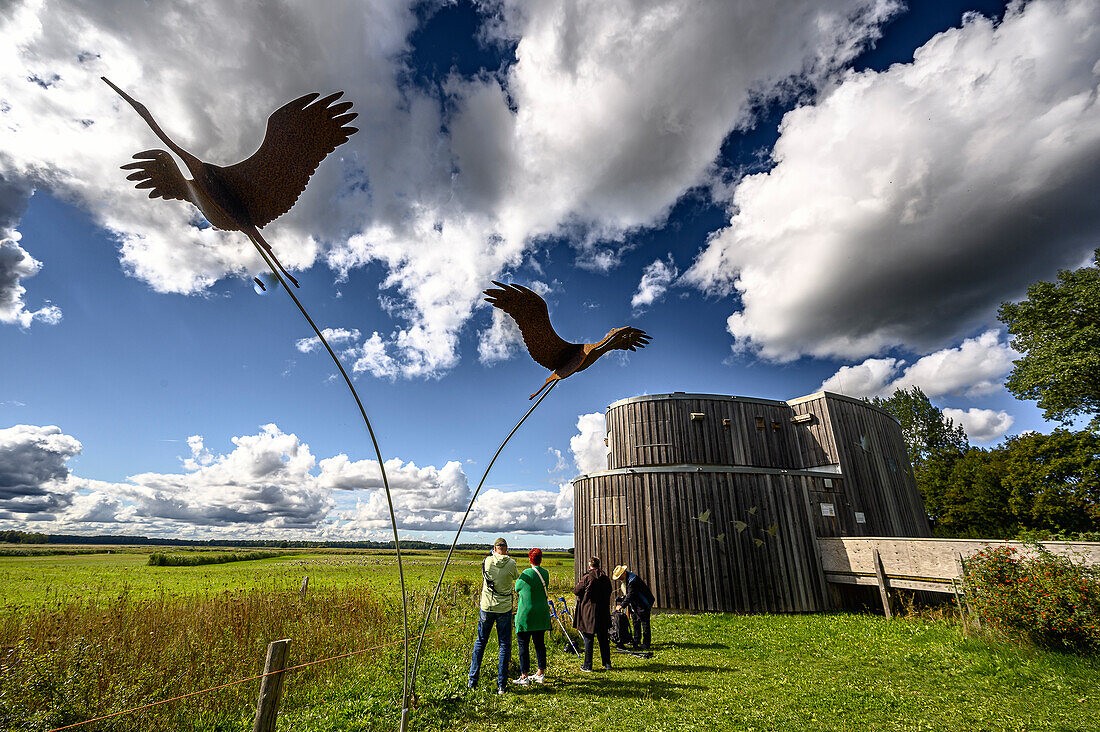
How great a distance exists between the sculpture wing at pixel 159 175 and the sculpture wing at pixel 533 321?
261 cm

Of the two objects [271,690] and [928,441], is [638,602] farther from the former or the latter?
[928,441]

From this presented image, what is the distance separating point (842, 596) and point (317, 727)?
14513 millimetres

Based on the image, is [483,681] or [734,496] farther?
[734,496]

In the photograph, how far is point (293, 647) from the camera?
22.1 feet

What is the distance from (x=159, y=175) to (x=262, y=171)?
2.09 ft

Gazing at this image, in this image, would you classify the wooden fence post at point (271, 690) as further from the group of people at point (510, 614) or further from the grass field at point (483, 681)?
the group of people at point (510, 614)

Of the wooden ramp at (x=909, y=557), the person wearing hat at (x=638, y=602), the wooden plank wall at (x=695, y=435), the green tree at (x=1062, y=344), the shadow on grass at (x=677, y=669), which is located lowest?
the shadow on grass at (x=677, y=669)

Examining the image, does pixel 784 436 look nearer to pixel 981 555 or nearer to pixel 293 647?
pixel 981 555

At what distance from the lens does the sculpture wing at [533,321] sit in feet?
15.8

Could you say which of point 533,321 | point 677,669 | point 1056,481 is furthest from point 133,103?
point 1056,481

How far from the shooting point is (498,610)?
594 centimetres

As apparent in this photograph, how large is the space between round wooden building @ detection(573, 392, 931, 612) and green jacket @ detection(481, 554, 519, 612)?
27.5ft

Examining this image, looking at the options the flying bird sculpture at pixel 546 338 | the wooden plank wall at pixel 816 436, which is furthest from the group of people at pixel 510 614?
the wooden plank wall at pixel 816 436

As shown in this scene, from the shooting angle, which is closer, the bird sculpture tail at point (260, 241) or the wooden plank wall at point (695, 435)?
the bird sculpture tail at point (260, 241)
